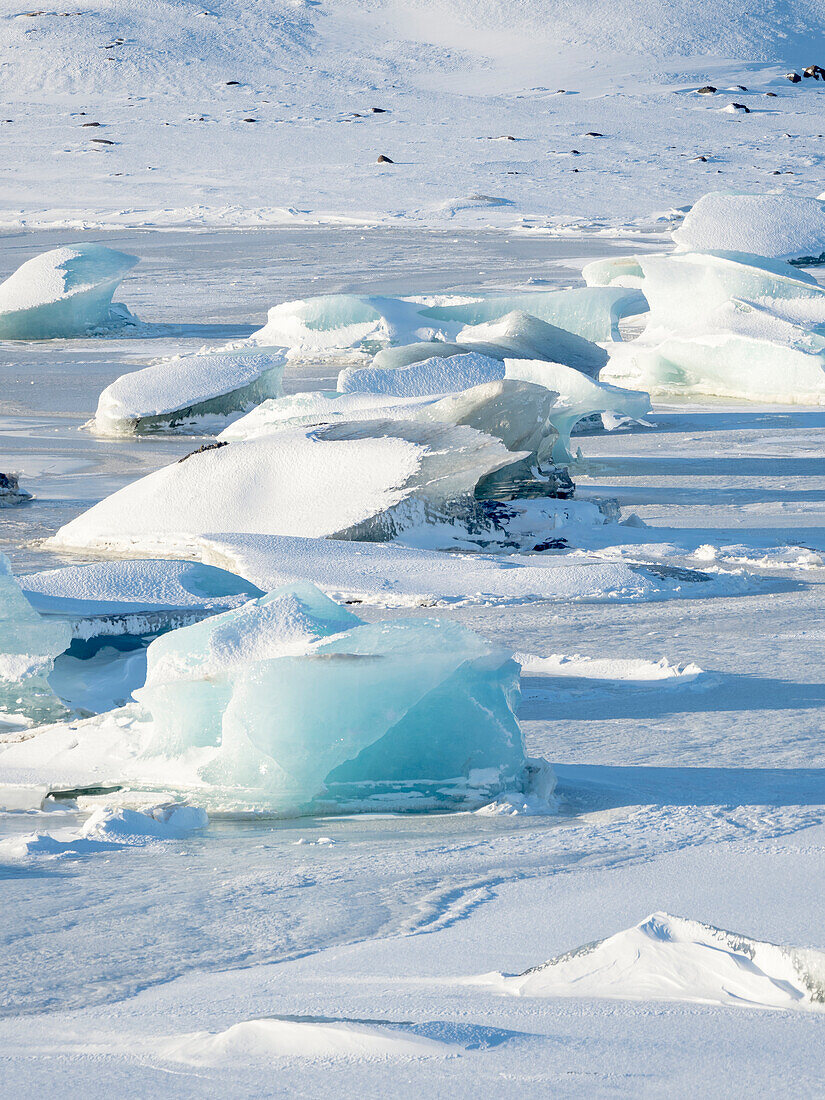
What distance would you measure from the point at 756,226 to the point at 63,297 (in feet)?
19.2

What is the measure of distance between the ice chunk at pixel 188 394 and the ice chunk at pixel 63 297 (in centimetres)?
424

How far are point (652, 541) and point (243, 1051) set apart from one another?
4107 millimetres

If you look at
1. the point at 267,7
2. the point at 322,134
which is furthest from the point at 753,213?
the point at 267,7

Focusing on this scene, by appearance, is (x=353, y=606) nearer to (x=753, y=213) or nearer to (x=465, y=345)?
(x=465, y=345)

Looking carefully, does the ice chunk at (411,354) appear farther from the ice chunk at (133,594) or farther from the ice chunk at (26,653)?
the ice chunk at (26,653)

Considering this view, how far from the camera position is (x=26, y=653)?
359 centimetres

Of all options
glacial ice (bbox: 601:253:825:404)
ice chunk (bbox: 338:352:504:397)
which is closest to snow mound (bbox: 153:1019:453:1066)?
ice chunk (bbox: 338:352:504:397)

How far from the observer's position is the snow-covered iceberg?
281 cm

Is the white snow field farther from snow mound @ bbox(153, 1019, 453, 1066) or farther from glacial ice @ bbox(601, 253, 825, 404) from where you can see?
glacial ice @ bbox(601, 253, 825, 404)

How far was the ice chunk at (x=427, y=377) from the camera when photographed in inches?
292

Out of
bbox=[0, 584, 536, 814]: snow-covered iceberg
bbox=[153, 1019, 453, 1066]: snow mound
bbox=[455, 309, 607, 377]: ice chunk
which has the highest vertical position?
bbox=[153, 1019, 453, 1066]: snow mound

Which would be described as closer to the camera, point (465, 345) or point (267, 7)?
point (465, 345)

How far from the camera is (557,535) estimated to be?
567 cm

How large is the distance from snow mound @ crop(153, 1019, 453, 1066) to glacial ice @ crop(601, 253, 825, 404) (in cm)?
805
